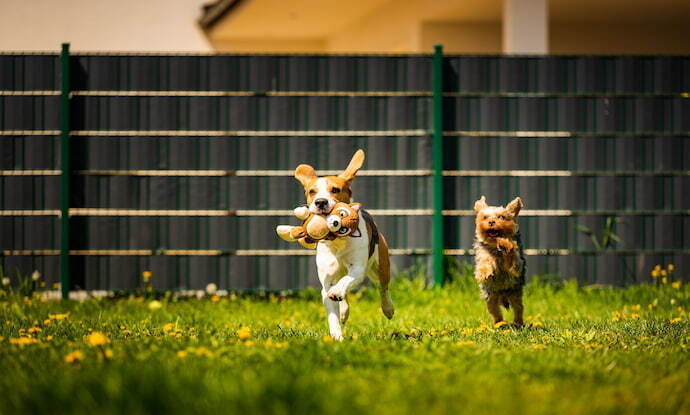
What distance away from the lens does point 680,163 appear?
8703 mm

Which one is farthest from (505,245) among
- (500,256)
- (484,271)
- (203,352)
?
(203,352)

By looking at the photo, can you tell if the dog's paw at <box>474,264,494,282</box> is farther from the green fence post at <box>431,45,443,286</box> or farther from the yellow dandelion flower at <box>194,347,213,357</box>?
the green fence post at <box>431,45,443,286</box>

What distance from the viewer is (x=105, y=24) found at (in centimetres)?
1612

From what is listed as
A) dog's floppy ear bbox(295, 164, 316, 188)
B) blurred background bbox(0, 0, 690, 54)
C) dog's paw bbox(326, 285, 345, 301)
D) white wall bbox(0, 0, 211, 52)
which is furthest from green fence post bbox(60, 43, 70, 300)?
white wall bbox(0, 0, 211, 52)

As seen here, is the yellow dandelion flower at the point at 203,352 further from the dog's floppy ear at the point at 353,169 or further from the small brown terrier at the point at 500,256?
the small brown terrier at the point at 500,256

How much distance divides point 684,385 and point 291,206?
5.01 meters

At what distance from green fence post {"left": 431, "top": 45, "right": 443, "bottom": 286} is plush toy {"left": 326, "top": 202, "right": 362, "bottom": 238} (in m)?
3.35

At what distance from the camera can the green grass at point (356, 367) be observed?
11.1 ft

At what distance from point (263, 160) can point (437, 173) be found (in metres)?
1.62

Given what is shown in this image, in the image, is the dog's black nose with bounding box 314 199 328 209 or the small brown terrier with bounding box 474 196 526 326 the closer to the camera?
the dog's black nose with bounding box 314 199 328 209

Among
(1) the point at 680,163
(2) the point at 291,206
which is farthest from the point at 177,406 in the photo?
(1) the point at 680,163

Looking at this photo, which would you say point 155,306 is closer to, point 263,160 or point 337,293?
point 263,160

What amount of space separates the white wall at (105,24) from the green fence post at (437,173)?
8.48 meters

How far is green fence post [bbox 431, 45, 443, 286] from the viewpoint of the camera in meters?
8.45
